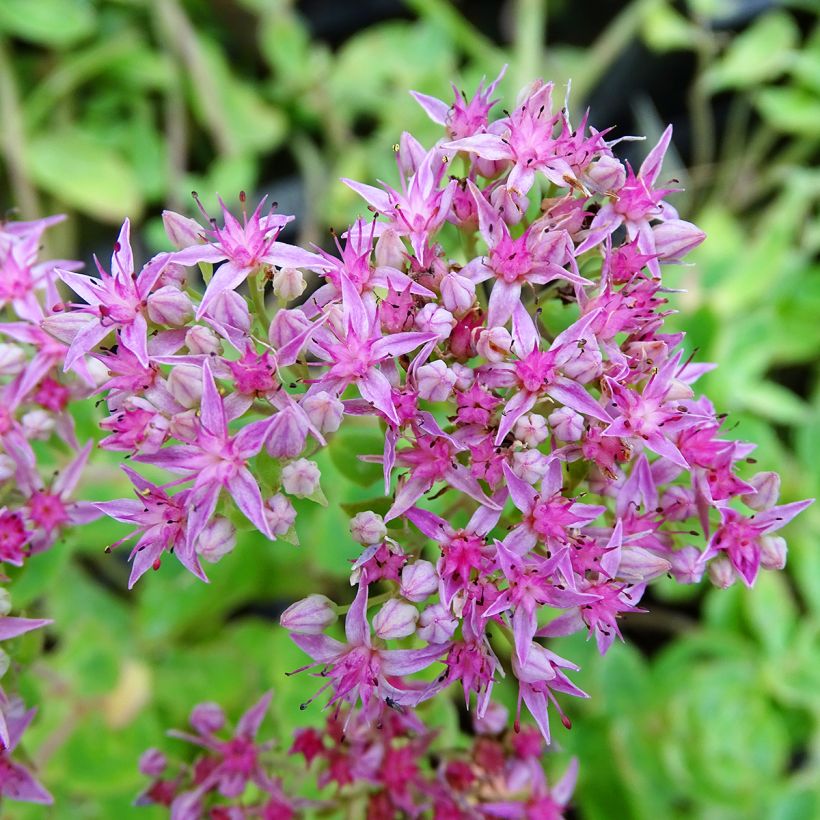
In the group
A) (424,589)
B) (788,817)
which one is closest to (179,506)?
(424,589)

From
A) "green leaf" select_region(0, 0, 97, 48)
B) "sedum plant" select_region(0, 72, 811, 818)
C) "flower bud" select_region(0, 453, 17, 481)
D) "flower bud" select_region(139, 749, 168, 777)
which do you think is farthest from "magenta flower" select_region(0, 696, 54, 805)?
"green leaf" select_region(0, 0, 97, 48)

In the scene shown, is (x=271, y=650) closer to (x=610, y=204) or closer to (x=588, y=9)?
(x=610, y=204)

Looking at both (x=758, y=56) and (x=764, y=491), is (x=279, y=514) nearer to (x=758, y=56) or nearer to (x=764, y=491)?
(x=764, y=491)

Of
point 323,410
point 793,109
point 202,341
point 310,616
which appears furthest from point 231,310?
point 793,109

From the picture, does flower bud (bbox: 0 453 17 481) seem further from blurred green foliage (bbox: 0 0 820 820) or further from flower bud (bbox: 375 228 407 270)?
flower bud (bbox: 375 228 407 270)

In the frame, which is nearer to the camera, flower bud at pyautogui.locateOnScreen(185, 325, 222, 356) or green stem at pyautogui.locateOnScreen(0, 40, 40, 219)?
flower bud at pyautogui.locateOnScreen(185, 325, 222, 356)

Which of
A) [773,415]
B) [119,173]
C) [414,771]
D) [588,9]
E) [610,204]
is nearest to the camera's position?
[610,204]

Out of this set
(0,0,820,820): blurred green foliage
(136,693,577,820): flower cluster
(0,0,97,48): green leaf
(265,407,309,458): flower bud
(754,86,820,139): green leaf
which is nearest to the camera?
(265,407,309,458): flower bud
